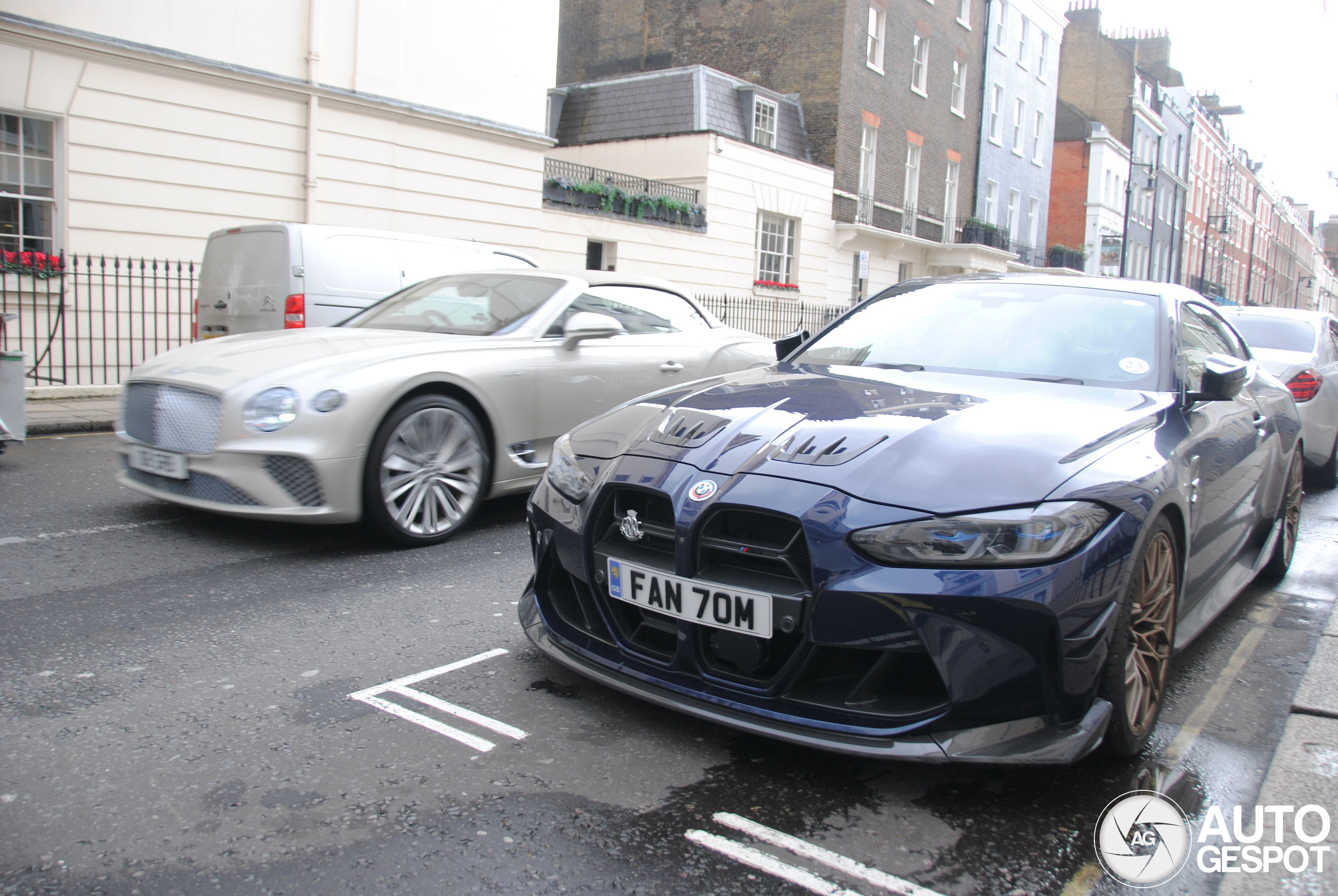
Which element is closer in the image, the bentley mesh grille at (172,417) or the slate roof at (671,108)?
the bentley mesh grille at (172,417)

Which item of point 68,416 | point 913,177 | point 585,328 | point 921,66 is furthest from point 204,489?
point 921,66

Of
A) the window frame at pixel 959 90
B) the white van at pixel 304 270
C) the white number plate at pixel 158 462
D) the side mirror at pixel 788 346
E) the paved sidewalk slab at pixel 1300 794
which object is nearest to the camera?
the paved sidewalk slab at pixel 1300 794

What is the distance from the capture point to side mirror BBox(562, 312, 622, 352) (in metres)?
5.80

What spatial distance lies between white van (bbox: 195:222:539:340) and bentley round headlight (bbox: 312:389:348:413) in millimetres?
4394

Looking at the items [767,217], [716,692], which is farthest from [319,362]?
[767,217]

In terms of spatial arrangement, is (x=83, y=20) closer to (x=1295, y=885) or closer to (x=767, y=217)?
(x=1295, y=885)

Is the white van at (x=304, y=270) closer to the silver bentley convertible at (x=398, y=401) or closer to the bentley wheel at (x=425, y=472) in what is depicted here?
the silver bentley convertible at (x=398, y=401)

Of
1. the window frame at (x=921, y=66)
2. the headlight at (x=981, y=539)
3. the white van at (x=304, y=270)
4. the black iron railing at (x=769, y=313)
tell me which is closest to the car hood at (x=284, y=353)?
the headlight at (x=981, y=539)

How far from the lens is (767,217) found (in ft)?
78.7

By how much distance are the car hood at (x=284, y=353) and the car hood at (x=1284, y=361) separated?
596 cm

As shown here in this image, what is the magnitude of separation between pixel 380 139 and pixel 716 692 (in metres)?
13.8

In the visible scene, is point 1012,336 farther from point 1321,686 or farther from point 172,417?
point 172,417

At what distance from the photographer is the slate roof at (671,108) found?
2258 centimetres

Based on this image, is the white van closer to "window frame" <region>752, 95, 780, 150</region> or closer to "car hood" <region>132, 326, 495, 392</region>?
"car hood" <region>132, 326, 495, 392</region>
